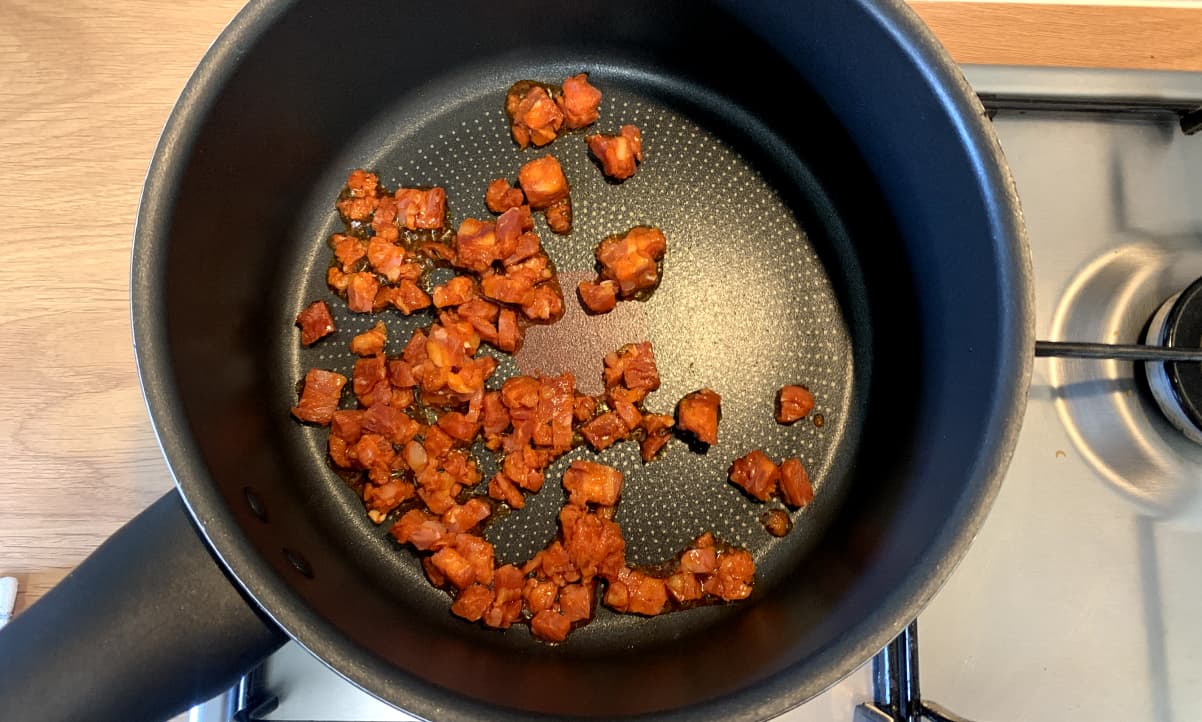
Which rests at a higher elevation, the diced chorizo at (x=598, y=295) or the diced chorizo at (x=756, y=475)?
the diced chorizo at (x=598, y=295)

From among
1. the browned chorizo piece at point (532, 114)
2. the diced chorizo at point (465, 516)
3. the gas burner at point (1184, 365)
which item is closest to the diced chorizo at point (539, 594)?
Result: the diced chorizo at point (465, 516)

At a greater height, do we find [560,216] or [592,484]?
[560,216]

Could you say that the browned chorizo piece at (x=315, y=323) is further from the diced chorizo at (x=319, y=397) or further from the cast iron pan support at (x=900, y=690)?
the cast iron pan support at (x=900, y=690)

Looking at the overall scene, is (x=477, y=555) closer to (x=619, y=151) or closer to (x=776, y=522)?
(x=776, y=522)

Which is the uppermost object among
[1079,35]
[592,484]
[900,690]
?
[1079,35]

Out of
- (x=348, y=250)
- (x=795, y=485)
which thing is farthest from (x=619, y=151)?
(x=795, y=485)

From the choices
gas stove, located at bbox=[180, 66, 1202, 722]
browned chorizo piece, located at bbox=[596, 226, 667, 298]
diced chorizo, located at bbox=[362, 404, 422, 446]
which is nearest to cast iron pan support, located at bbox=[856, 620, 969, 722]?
gas stove, located at bbox=[180, 66, 1202, 722]
